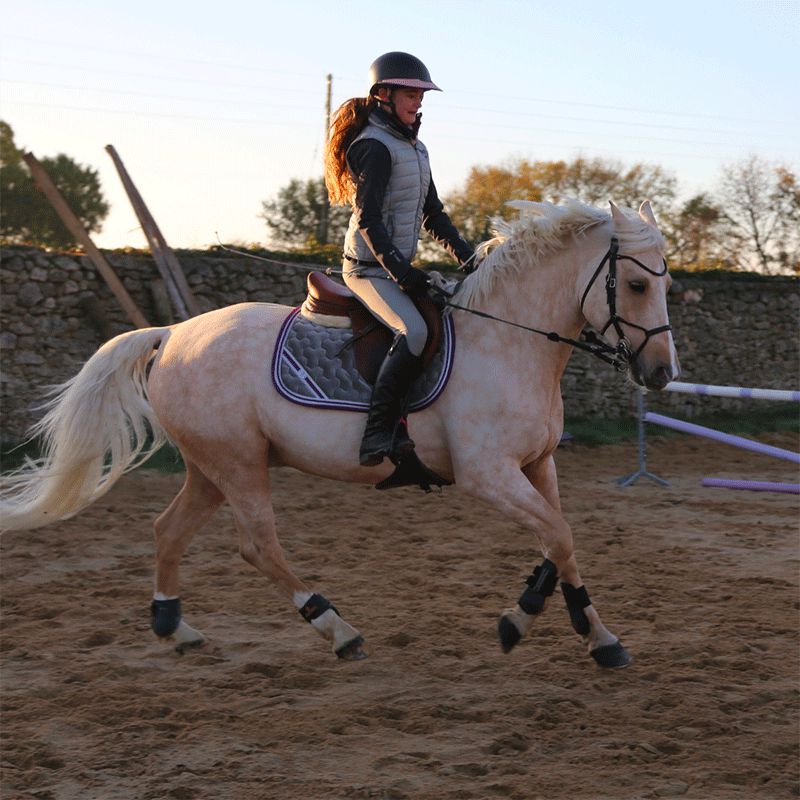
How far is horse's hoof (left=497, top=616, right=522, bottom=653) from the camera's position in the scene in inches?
177

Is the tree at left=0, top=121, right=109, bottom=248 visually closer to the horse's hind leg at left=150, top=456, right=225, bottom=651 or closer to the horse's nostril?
the horse's hind leg at left=150, top=456, right=225, bottom=651

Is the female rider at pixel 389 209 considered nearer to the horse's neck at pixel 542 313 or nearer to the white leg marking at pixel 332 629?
the horse's neck at pixel 542 313

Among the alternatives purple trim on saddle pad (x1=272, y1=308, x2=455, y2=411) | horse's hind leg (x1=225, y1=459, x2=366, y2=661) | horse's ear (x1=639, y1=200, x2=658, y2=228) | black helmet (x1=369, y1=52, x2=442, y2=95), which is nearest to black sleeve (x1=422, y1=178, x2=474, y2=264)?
purple trim on saddle pad (x1=272, y1=308, x2=455, y2=411)

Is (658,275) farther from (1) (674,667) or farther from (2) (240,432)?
(2) (240,432)

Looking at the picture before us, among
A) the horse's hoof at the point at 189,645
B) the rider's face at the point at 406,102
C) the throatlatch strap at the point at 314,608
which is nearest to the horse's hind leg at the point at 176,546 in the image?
the horse's hoof at the point at 189,645

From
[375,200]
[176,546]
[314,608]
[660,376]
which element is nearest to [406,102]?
[375,200]

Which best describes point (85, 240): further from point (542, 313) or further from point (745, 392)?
point (542, 313)

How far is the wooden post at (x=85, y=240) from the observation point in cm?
1151

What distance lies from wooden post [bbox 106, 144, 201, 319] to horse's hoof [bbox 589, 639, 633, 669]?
327 inches

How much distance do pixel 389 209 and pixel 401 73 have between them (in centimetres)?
62

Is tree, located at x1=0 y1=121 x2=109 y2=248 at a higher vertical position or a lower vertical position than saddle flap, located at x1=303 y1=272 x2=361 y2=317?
higher

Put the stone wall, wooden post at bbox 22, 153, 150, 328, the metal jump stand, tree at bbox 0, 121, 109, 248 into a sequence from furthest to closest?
tree at bbox 0, 121, 109, 248 → wooden post at bbox 22, 153, 150, 328 → the stone wall → the metal jump stand

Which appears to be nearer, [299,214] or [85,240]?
[85,240]

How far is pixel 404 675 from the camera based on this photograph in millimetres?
4570
